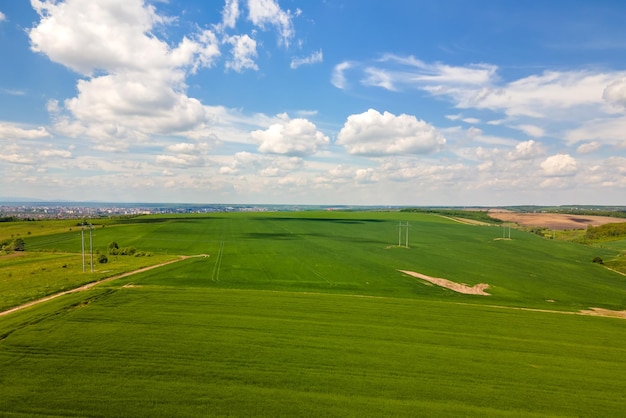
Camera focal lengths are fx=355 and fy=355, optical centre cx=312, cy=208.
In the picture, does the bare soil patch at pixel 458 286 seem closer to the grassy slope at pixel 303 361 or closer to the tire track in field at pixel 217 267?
the grassy slope at pixel 303 361

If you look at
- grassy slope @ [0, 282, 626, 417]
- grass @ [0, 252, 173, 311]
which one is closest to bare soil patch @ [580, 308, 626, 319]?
grassy slope @ [0, 282, 626, 417]

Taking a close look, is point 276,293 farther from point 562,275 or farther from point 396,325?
point 562,275

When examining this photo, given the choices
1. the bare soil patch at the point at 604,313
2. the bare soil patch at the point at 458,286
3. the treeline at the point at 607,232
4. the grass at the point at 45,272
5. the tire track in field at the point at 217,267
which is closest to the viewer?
the grass at the point at 45,272

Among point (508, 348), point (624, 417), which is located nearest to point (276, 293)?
point (508, 348)

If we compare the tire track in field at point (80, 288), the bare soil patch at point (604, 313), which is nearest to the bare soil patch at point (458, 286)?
the bare soil patch at point (604, 313)

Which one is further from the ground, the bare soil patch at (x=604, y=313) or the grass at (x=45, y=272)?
the grass at (x=45, y=272)

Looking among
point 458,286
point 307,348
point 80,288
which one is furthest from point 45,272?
point 458,286
